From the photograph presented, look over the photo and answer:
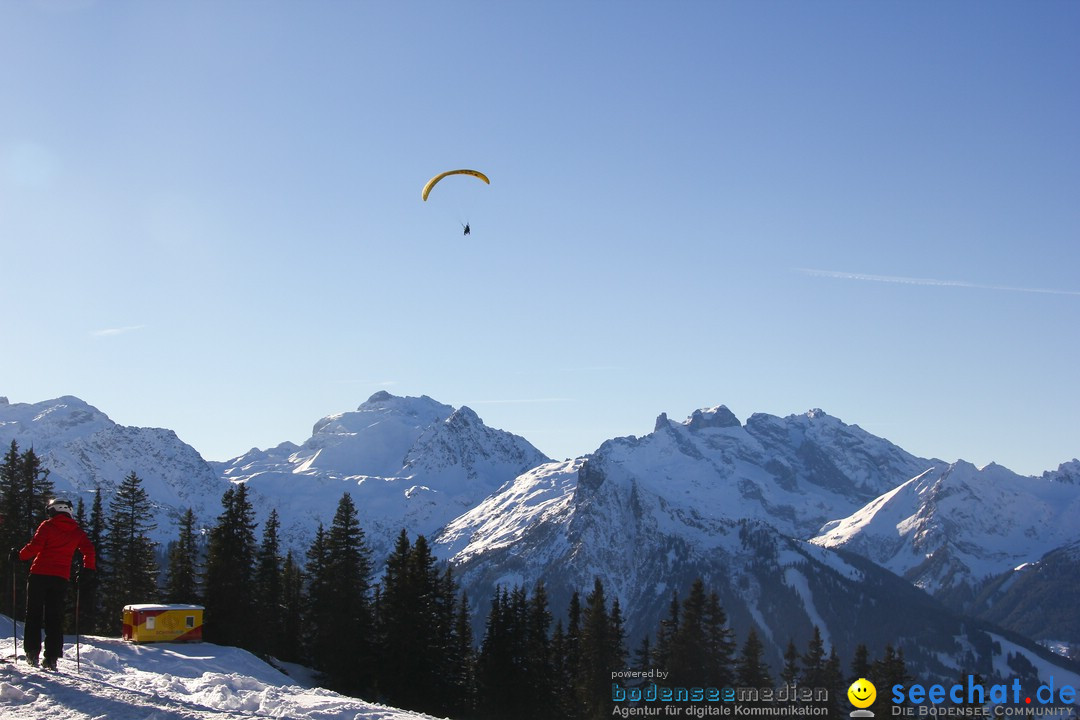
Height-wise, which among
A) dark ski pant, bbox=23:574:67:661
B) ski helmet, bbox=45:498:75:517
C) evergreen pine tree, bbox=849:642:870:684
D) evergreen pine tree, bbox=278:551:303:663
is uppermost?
ski helmet, bbox=45:498:75:517

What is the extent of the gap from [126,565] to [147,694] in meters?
45.1

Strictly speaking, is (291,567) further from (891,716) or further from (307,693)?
(307,693)

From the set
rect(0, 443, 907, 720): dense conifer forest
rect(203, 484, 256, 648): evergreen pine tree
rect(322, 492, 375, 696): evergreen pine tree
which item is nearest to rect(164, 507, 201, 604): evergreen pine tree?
rect(0, 443, 907, 720): dense conifer forest

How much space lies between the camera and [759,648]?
62.7 m

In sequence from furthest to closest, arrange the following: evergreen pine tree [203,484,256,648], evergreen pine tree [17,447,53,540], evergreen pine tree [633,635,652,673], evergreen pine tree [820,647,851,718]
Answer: evergreen pine tree [633,635,652,673] → evergreen pine tree [820,647,851,718] → evergreen pine tree [17,447,53,540] → evergreen pine tree [203,484,256,648]

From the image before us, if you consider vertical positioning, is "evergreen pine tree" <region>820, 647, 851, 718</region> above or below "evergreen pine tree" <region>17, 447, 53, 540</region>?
below

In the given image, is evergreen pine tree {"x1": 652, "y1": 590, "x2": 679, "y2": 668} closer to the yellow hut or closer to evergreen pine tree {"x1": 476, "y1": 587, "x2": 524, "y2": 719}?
evergreen pine tree {"x1": 476, "y1": 587, "x2": 524, "y2": 719}

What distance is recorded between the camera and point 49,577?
2019cm

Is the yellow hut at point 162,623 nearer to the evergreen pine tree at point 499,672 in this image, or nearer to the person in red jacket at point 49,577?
the person in red jacket at point 49,577

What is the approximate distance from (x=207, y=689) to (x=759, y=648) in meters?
Answer: 47.6

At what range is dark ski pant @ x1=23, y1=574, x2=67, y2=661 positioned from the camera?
20172mm

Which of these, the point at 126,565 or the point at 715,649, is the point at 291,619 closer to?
the point at 126,565

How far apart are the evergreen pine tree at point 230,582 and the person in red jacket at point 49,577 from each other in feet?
96.8

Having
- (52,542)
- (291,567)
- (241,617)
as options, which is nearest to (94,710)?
(52,542)
